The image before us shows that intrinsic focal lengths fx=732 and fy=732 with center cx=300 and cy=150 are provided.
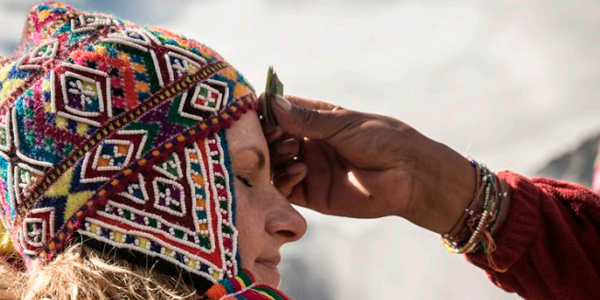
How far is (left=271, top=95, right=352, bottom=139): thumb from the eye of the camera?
2.40m

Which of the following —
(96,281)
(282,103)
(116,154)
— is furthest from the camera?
(282,103)

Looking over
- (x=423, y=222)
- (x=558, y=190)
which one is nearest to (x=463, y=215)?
(x=423, y=222)

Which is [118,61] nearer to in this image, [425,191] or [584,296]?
[425,191]

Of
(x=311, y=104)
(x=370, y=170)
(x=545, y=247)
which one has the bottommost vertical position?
(x=545, y=247)

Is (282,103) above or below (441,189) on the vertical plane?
above

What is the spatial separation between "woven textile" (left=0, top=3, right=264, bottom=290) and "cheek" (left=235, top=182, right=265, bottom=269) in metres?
0.05

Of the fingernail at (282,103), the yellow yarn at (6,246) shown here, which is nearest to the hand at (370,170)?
the fingernail at (282,103)

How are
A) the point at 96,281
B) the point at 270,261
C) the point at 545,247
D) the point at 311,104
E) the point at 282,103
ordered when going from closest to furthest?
the point at 96,281 → the point at 270,261 → the point at 282,103 → the point at 311,104 → the point at 545,247

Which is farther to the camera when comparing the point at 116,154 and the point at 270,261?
the point at 270,261

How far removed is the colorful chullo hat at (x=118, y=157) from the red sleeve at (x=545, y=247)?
1198 millimetres

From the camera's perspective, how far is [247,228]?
211 cm

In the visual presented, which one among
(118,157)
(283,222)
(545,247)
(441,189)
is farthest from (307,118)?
(545,247)

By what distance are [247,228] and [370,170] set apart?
753mm

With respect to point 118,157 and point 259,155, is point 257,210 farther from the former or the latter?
point 118,157
